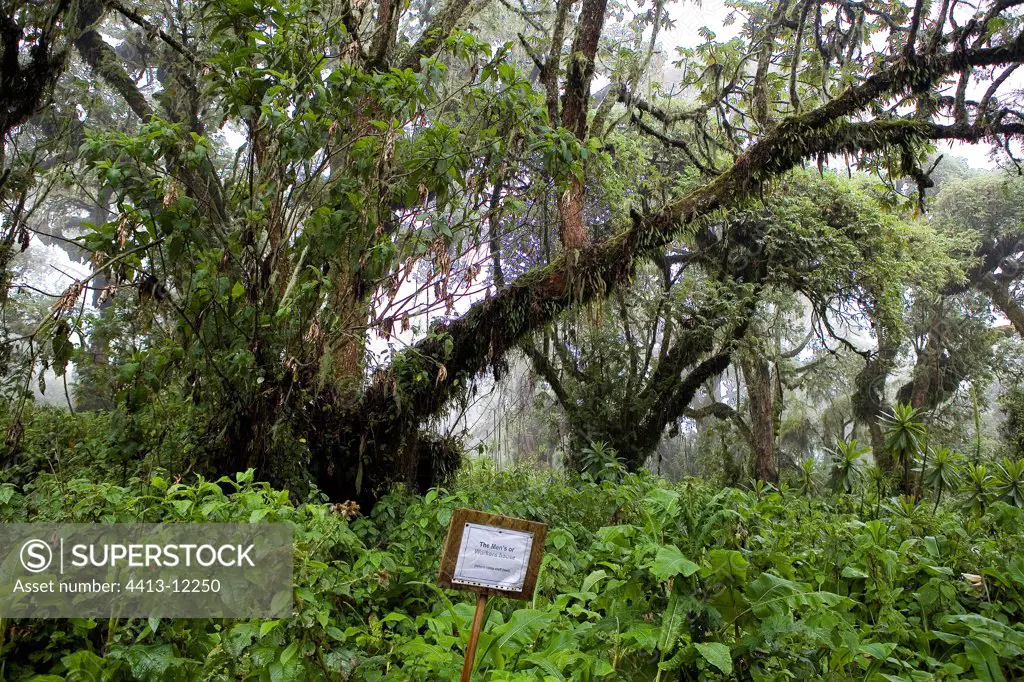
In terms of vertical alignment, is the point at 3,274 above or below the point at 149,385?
above

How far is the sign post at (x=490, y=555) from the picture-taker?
7.50ft

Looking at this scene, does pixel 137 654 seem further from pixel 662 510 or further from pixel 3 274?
pixel 3 274

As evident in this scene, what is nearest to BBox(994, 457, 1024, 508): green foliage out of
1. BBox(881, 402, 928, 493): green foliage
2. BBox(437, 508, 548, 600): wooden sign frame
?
BBox(881, 402, 928, 493): green foliage

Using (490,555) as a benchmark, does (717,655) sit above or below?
below

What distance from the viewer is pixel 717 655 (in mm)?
1906

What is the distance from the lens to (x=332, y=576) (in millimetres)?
2395

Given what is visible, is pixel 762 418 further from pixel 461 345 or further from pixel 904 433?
pixel 461 345

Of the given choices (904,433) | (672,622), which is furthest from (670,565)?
(904,433)

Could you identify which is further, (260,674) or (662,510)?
(662,510)

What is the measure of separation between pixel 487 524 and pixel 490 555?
105 mm

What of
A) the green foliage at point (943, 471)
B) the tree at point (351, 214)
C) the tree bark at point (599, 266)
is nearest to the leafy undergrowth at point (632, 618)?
the tree at point (351, 214)

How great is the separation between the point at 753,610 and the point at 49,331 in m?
3.70

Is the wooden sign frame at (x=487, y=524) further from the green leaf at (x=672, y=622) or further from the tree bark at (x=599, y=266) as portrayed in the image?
the tree bark at (x=599, y=266)

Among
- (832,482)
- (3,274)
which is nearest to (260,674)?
(3,274)
